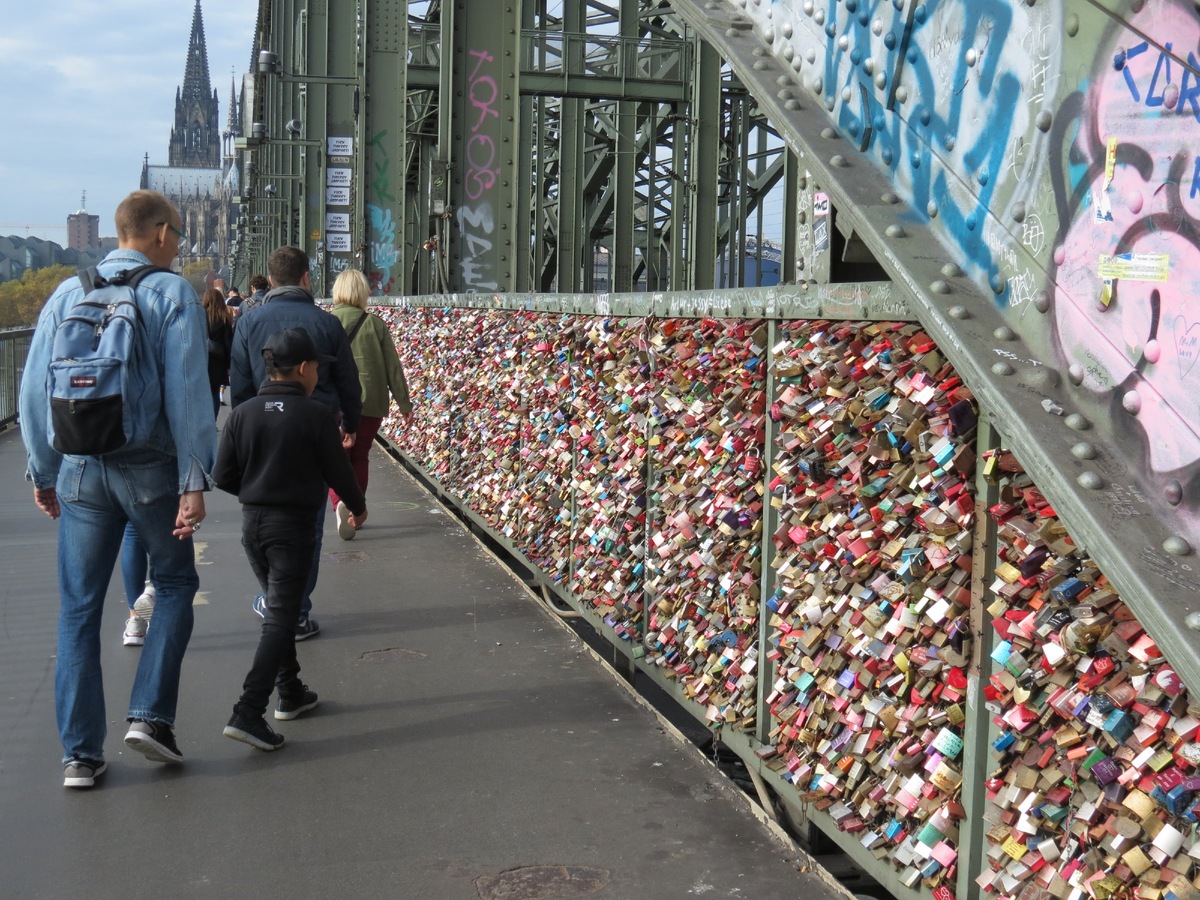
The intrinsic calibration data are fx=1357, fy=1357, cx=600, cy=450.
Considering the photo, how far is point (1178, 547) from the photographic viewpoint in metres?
2.02

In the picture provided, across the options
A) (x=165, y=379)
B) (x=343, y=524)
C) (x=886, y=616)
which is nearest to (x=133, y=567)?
(x=165, y=379)

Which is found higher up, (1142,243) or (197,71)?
(197,71)

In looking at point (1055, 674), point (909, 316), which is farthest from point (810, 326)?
point (1055, 674)

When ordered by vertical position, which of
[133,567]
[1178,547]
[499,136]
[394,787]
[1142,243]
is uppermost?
[499,136]

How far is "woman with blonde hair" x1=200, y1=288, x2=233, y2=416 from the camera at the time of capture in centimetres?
868

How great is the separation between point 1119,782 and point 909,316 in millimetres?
1166

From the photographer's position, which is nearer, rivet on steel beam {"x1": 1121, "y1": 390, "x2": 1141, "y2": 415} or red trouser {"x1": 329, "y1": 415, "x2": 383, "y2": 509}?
rivet on steel beam {"x1": 1121, "y1": 390, "x2": 1141, "y2": 415}

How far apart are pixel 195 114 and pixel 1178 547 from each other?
6945 inches

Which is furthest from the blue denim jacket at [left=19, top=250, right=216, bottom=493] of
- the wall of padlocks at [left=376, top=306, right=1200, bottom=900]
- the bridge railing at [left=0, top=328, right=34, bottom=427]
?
the bridge railing at [left=0, top=328, right=34, bottom=427]

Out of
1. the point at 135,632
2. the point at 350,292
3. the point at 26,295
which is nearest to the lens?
the point at 135,632

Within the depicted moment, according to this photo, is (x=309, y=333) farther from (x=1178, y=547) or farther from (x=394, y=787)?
(x=1178, y=547)

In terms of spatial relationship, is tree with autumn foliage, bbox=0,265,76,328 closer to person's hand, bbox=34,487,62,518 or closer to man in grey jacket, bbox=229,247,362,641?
man in grey jacket, bbox=229,247,362,641

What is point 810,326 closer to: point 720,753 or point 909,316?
point 909,316

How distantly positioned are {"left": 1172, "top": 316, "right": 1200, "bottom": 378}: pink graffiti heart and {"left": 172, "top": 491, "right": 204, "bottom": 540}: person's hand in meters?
3.46
